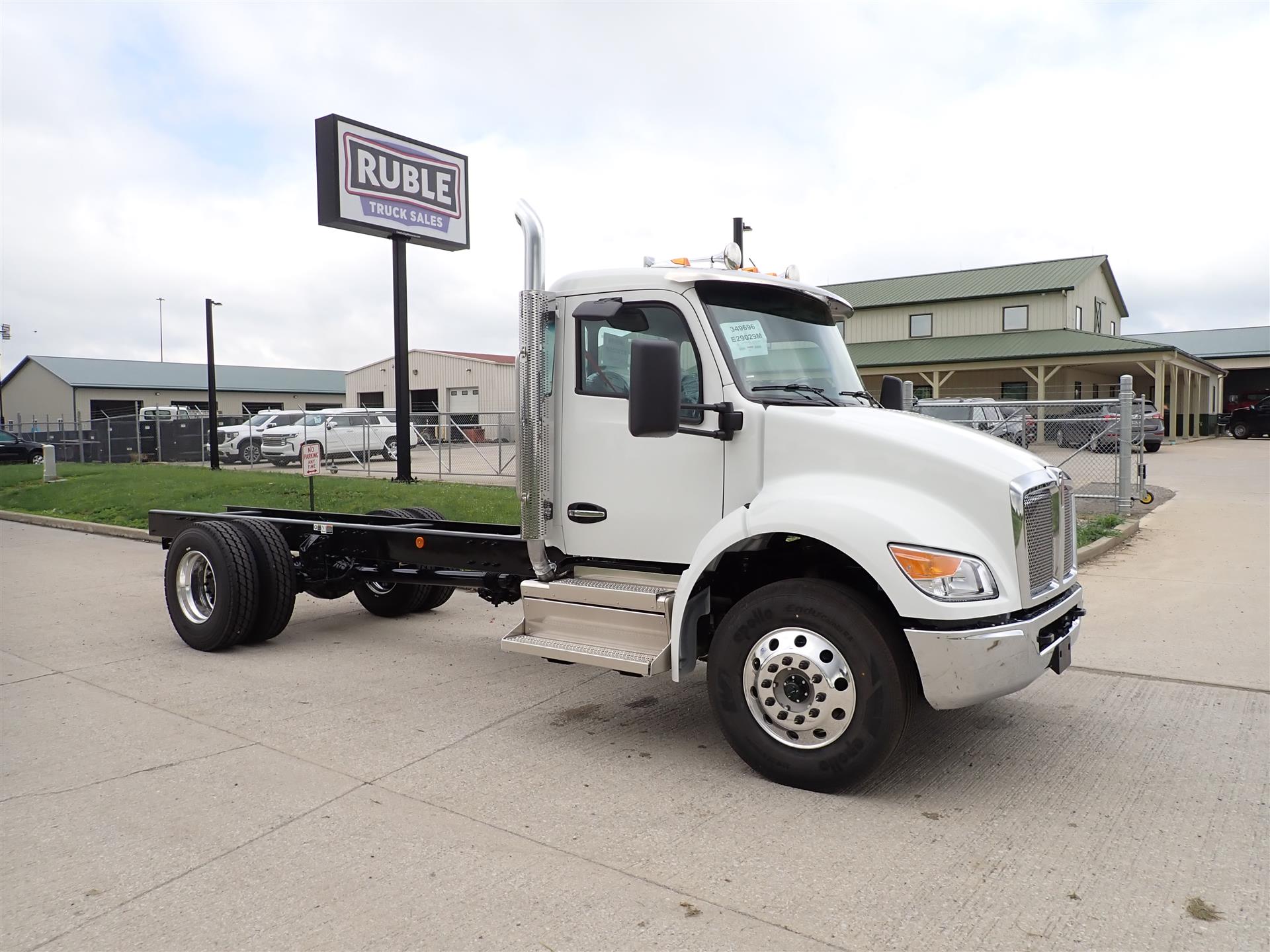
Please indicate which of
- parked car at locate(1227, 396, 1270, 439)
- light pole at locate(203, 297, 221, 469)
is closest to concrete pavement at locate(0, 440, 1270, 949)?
light pole at locate(203, 297, 221, 469)

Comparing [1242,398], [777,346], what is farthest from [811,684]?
[1242,398]

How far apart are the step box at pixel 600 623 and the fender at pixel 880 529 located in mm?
443

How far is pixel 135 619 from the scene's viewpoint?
323 inches

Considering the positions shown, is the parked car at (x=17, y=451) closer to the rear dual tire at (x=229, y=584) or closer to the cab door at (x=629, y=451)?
the rear dual tire at (x=229, y=584)

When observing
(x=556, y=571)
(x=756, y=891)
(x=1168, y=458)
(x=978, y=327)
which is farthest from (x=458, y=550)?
(x=978, y=327)

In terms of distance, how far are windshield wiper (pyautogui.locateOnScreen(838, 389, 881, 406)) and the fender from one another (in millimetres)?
854

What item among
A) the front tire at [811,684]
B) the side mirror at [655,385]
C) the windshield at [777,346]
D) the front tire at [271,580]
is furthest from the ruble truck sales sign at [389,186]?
A: the front tire at [811,684]

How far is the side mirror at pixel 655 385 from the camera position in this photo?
13.9ft

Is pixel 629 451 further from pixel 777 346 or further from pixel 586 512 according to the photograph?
pixel 777 346

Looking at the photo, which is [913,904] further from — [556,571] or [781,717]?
[556,571]

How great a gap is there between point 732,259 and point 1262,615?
5618 millimetres

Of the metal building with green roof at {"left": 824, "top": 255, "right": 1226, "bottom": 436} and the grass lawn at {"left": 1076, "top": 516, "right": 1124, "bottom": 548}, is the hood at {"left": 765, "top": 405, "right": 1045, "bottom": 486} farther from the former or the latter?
the metal building with green roof at {"left": 824, "top": 255, "right": 1226, "bottom": 436}

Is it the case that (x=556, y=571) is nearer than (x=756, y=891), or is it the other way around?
(x=756, y=891)

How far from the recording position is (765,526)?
4355 mm
